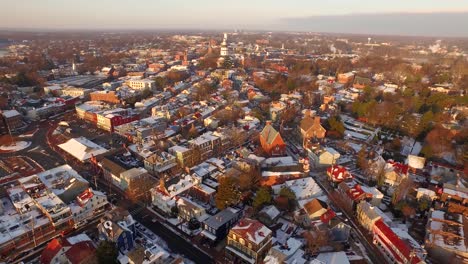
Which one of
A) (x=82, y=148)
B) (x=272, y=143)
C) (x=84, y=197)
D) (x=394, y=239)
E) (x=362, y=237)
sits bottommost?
(x=362, y=237)

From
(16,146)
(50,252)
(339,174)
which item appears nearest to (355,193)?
(339,174)

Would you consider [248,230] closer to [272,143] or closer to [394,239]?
[394,239]

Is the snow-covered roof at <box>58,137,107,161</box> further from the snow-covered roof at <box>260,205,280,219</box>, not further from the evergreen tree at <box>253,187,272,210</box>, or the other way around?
the snow-covered roof at <box>260,205,280,219</box>

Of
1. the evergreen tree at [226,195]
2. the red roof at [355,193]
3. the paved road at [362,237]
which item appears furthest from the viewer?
the red roof at [355,193]

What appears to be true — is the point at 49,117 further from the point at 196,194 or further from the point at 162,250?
the point at 162,250

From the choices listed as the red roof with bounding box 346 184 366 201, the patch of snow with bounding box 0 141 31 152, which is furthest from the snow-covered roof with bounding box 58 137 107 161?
the red roof with bounding box 346 184 366 201

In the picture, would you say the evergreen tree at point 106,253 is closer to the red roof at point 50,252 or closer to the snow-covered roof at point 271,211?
the red roof at point 50,252

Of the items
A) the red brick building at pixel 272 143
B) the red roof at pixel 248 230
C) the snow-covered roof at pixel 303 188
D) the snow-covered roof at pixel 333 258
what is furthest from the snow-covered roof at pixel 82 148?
the snow-covered roof at pixel 333 258

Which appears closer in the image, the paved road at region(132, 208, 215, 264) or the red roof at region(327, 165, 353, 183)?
the paved road at region(132, 208, 215, 264)
